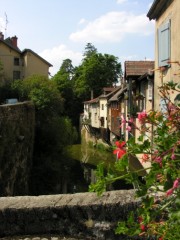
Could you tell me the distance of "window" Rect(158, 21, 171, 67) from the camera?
10456 mm

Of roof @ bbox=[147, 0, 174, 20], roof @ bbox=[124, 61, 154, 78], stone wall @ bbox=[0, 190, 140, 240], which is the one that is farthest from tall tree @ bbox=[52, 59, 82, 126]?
stone wall @ bbox=[0, 190, 140, 240]

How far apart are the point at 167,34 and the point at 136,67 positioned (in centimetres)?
747

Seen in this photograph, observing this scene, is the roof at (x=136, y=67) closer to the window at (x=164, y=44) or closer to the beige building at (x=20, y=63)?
the window at (x=164, y=44)

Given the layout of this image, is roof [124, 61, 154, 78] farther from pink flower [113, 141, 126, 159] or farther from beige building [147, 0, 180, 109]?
pink flower [113, 141, 126, 159]

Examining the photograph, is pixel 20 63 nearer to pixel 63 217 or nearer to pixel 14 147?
pixel 14 147

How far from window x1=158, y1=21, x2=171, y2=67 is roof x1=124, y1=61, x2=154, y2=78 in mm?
6008

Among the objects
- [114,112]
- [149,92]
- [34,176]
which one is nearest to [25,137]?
[34,176]

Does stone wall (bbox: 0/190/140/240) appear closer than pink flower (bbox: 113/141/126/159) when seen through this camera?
No

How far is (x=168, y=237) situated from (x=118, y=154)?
0.48 metres

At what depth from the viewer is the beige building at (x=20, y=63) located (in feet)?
153

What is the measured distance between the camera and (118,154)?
1.96 m

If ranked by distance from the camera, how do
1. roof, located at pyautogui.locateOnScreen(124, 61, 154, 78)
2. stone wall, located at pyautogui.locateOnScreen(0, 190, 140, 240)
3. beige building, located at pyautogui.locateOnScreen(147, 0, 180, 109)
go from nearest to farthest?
stone wall, located at pyautogui.locateOnScreen(0, 190, 140, 240)
beige building, located at pyautogui.locateOnScreen(147, 0, 180, 109)
roof, located at pyautogui.locateOnScreen(124, 61, 154, 78)

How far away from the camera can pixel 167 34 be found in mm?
10531

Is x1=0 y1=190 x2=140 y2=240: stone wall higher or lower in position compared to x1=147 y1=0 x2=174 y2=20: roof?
lower
